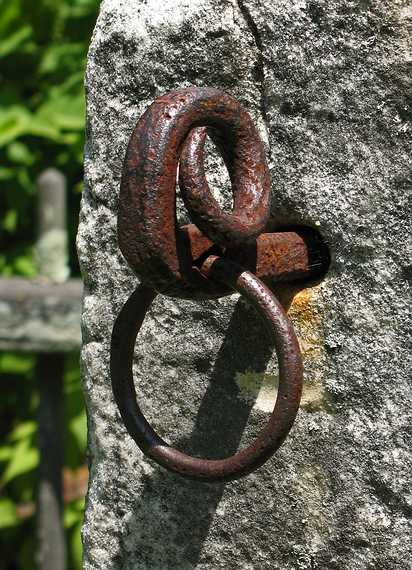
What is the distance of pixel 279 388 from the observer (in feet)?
2.35

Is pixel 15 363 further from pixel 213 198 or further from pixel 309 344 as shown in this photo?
pixel 213 198

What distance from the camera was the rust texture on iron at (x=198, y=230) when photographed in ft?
2.25

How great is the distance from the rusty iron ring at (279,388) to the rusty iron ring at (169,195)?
0.03 m

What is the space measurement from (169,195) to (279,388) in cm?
18

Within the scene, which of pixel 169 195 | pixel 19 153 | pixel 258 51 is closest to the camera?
pixel 169 195

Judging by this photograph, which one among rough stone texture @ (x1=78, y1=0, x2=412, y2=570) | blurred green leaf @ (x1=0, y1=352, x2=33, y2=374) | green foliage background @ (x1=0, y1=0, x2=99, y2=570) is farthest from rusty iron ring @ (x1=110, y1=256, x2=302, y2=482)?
blurred green leaf @ (x1=0, y1=352, x2=33, y2=374)

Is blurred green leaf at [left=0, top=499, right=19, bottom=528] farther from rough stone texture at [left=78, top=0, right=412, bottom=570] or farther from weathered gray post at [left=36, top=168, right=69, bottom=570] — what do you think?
rough stone texture at [left=78, top=0, right=412, bottom=570]

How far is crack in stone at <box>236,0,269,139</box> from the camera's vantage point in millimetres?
842

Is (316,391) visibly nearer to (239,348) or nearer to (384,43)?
(239,348)

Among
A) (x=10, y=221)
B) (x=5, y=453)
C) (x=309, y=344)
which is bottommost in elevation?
(x=5, y=453)

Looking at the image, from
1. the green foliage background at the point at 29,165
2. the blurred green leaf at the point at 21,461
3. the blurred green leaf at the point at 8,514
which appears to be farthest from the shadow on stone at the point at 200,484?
the blurred green leaf at the point at 8,514

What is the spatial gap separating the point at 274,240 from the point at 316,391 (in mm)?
155

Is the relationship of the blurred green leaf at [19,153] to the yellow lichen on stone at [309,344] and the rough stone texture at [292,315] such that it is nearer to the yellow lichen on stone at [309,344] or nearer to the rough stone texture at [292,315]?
the rough stone texture at [292,315]

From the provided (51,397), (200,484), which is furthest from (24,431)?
(200,484)
